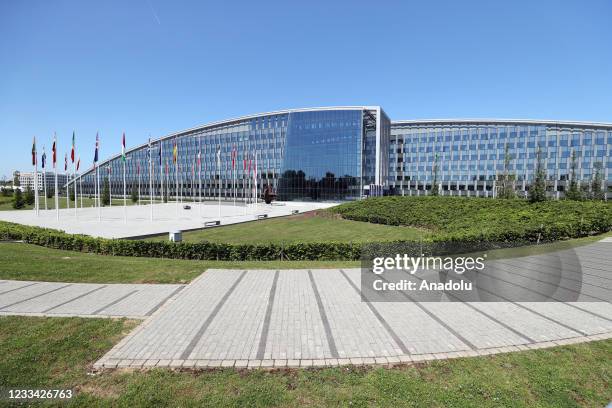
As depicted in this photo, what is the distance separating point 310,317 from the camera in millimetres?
7602

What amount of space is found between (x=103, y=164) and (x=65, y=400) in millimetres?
139536

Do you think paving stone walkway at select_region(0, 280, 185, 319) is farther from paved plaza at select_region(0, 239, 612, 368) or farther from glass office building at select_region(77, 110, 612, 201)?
glass office building at select_region(77, 110, 612, 201)

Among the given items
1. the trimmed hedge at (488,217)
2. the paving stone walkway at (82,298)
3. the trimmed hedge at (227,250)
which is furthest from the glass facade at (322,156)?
the paving stone walkway at (82,298)

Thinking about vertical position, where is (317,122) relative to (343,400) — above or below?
above

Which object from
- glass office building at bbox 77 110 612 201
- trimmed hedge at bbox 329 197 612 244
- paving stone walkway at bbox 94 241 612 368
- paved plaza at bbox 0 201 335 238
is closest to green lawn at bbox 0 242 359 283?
paving stone walkway at bbox 94 241 612 368

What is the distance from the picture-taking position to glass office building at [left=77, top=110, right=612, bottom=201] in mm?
71562

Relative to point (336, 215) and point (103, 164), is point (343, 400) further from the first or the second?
point (103, 164)

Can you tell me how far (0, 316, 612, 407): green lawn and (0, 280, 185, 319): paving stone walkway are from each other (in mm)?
1937

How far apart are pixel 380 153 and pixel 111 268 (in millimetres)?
67044

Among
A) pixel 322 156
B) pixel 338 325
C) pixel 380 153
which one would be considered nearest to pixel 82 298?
pixel 338 325

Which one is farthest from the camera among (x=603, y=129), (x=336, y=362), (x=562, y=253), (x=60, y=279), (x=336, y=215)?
(x=603, y=129)

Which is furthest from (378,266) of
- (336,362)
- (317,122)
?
(317,122)

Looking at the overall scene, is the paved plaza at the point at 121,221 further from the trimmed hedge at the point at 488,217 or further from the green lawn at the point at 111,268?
the trimmed hedge at the point at 488,217

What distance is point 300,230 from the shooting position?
1129 inches
